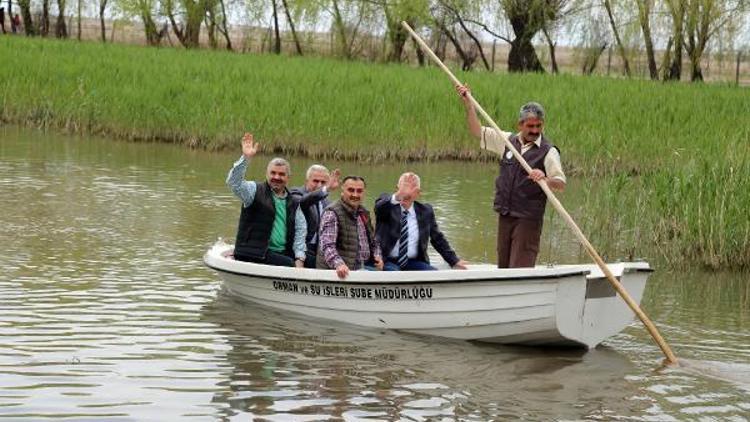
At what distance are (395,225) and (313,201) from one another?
807mm

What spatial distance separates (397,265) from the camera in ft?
36.3

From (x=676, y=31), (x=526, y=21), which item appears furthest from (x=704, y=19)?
(x=526, y=21)

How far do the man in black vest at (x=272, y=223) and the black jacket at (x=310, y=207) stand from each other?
0.06 m

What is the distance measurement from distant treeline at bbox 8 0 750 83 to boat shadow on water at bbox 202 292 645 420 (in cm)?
2856

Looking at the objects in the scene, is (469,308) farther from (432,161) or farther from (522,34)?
(522,34)

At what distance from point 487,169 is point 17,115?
25.9ft

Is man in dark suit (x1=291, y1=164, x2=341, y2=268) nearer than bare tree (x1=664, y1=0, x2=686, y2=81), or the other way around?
man in dark suit (x1=291, y1=164, x2=341, y2=268)

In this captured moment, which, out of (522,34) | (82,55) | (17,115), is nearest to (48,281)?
(17,115)

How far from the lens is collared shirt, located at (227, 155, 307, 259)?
1080cm

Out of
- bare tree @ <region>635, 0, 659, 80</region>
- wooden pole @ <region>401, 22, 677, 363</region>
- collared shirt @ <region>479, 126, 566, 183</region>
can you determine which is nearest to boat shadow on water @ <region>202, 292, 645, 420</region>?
wooden pole @ <region>401, 22, 677, 363</region>

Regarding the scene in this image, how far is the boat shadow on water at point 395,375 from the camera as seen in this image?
8391 millimetres

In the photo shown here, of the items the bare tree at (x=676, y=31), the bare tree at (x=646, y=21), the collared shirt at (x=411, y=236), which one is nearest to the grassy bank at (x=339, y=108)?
the collared shirt at (x=411, y=236)

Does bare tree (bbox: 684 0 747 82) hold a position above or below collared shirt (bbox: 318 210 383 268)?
above

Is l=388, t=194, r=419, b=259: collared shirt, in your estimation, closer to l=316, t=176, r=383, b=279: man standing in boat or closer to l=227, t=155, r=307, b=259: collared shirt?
l=316, t=176, r=383, b=279: man standing in boat
